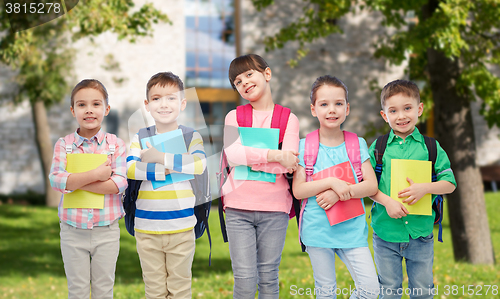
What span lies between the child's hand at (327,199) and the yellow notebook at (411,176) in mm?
390

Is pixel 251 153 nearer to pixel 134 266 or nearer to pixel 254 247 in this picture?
pixel 254 247

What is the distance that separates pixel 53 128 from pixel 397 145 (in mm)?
12955

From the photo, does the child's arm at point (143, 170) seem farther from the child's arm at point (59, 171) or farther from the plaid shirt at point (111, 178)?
the child's arm at point (59, 171)

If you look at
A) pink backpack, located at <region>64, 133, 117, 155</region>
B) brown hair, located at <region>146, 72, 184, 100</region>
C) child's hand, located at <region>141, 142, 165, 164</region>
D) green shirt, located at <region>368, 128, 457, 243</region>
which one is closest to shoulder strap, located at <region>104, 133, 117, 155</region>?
pink backpack, located at <region>64, 133, 117, 155</region>

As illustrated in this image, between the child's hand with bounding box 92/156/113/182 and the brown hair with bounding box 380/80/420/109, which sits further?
the brown hair with bounding box 380/80/420/109

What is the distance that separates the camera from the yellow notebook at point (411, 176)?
8.90ft

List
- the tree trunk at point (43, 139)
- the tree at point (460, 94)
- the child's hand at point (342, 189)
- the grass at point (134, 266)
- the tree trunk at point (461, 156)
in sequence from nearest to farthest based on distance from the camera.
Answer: the child's hand at point (342, 189) < the grass at point (134, 266) < the tree at point (460, 94) < the tree trunk at point (461, 156) < the tree trunk at point (43, 139)

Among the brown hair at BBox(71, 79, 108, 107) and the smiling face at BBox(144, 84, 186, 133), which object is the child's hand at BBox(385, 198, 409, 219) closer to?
the smiling face at BBox(144, 84, 186, 133)

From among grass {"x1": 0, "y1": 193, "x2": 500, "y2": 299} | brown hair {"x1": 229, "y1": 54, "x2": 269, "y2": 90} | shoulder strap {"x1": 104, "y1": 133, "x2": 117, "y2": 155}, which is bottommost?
grass {"x1": 0, "y1": 193, "x2": 500, "y2": 299}

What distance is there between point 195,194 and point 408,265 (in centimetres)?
145

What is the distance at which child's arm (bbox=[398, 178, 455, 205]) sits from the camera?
2.69 m

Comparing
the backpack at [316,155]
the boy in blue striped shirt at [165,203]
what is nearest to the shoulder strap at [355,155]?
the backpack at [316,155]

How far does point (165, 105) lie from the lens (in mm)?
2752

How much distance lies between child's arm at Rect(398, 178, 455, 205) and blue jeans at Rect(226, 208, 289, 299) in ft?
2.52
